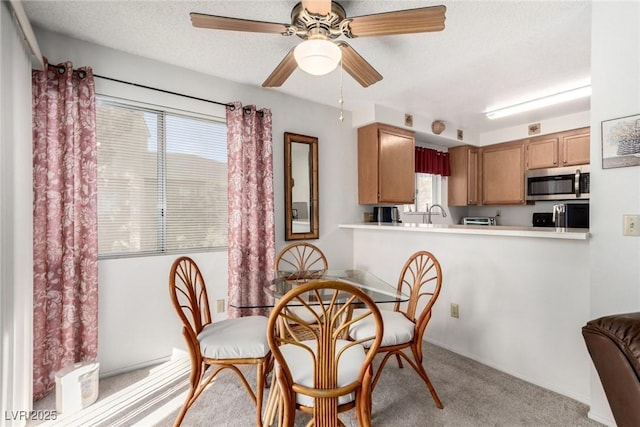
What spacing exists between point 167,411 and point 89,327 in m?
0.84

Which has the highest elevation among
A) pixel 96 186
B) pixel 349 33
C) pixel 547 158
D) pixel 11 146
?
pixel 349 33

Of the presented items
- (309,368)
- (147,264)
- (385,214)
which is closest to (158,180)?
(147,264)

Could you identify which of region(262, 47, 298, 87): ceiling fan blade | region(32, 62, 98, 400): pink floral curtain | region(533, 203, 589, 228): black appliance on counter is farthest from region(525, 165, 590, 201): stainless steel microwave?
region(32, 62, 98, 400): pink floral curtain

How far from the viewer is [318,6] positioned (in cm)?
147

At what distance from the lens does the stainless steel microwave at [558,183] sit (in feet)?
12.6

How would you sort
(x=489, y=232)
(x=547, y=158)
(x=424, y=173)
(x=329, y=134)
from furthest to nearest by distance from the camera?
(x=424, y=173), (x=547, y=158), (x=329, y=134), (x=489, y=232)

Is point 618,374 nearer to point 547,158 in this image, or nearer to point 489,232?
point 489,232

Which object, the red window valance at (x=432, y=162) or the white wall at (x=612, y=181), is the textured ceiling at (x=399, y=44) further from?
the red window valance at (x=432, y=162)

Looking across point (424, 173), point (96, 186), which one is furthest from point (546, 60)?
point (96, 186)

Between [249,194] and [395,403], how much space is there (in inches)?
80.5

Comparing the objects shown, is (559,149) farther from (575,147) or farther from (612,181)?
(612,181)

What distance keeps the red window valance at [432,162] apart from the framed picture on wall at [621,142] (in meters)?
2.76

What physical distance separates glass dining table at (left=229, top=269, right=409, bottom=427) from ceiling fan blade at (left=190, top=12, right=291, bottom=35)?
1.47 meters

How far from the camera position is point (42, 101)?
2012 millimetres
